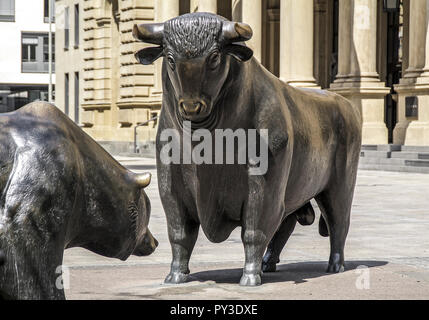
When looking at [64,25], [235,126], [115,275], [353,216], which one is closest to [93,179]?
[235,126]

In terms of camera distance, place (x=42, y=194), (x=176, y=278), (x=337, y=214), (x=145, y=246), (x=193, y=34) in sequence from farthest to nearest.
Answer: (x=337, y=214) < (x=176, y=278) < (x=193, y=34) < (x=145, y=246) < (x=42, y=194)

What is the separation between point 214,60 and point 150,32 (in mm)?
583

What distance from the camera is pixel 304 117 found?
848 centimetres

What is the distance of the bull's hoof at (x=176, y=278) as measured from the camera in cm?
822

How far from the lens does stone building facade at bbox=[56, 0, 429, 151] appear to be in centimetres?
3219

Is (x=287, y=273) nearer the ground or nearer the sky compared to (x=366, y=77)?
nearer the ground

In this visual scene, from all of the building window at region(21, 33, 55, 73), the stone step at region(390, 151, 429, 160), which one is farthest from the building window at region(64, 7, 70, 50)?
the stone step at region(390, 151, 429, 160)

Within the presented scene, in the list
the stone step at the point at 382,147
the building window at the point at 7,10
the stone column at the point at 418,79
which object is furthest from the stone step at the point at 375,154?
the building window at the point at 7,10

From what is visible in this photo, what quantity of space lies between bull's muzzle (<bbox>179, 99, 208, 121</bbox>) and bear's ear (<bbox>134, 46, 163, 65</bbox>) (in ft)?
1.91

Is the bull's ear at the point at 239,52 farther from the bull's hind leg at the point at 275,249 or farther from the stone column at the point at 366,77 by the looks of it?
the stone column at the point at 366,77

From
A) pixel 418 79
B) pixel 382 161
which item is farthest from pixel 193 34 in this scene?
pixel 418 79

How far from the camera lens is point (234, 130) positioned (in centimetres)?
759

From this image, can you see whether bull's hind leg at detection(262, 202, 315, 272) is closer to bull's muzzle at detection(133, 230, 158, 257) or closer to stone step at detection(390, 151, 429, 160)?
bull's muzzle at detection(133, 230, 158, 257)

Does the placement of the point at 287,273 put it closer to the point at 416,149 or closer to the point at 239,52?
the point at 239,52
